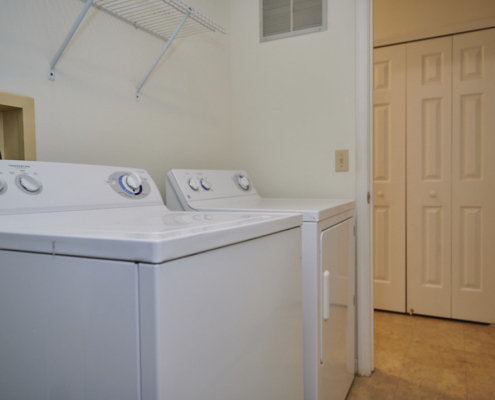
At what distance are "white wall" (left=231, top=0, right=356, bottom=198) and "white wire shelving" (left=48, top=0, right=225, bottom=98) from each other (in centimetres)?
48

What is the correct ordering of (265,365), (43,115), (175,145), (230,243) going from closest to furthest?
(230,243) → (265,365) → (43,115) → (175,145)

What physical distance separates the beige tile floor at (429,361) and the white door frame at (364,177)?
0.16 metres

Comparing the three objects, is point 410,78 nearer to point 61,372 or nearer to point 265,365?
point 265,365

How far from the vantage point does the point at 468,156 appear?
103 inches

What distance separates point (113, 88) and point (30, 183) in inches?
25.2

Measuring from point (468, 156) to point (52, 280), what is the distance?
2735 millimetres

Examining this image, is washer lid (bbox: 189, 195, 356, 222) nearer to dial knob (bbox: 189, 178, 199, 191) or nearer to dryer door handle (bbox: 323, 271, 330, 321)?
dial knob (bbox: 189, 178, 199, 191)

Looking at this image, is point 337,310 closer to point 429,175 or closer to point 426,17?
point 429,175

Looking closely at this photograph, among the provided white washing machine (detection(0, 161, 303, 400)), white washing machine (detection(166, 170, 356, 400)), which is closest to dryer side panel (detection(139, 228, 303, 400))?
white washing machine (detection(0, 161, 303, 400))

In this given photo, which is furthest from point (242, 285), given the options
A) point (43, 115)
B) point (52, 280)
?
point (43, 115)

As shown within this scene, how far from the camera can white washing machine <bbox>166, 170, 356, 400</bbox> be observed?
4.23ft

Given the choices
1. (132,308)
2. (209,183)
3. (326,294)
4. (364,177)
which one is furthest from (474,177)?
(132,308)

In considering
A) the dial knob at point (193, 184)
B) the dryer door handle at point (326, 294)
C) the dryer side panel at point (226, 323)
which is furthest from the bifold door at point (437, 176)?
the dryer side panel at point (226, 323)

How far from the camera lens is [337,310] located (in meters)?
1.54
